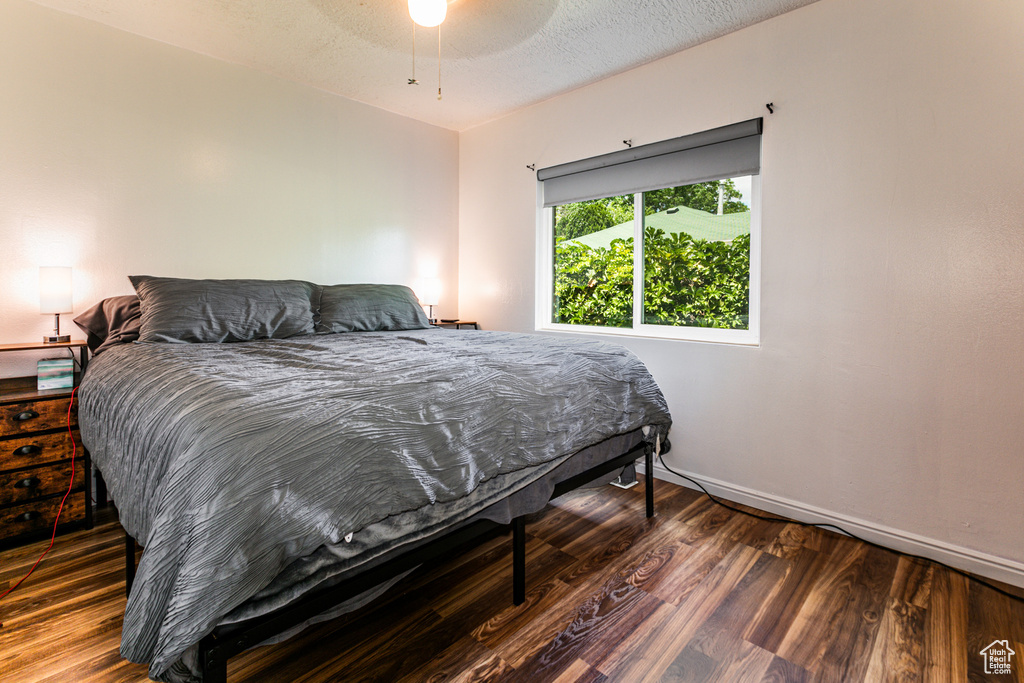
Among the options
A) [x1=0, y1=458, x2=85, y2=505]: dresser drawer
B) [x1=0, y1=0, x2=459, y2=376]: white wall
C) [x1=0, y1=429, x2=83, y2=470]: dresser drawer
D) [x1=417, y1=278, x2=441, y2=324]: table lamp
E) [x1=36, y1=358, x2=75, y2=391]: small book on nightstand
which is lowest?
[x1=0, y1=458, x2=85, y2=505]: dresser drawer

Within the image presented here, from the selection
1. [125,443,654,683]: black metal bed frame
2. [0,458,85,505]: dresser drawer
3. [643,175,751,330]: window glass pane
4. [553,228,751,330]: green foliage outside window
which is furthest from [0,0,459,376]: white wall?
[643,175,751,330]: window glass pane

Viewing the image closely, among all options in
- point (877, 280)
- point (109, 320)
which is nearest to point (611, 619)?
point (877, 280)

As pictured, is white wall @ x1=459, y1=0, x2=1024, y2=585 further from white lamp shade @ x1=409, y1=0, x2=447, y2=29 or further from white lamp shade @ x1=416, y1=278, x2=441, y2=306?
white lamp shade @ x1=416, y1=278, x2=441, y2=306

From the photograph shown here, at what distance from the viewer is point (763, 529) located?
2260 mm

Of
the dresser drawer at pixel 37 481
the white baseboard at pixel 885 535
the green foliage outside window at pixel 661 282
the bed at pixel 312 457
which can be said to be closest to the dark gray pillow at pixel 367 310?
the bed at pixel 312 457

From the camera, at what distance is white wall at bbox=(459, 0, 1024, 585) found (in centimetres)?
186

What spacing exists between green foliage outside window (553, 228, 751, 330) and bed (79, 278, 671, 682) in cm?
84

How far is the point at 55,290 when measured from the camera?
2.27 metres

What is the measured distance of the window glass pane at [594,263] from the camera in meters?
3.22

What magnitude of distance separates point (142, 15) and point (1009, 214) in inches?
154

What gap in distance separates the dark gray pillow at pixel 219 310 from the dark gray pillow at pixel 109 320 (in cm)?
7

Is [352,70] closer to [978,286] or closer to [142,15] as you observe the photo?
[142,15]

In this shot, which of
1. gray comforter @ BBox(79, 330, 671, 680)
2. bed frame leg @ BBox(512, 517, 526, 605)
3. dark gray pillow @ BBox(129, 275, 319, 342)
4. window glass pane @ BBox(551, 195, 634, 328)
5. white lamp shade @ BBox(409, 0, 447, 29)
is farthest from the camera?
window glass pane @ BBox(551, 195, 634, 328)

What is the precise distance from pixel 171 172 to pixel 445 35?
1702 mm
